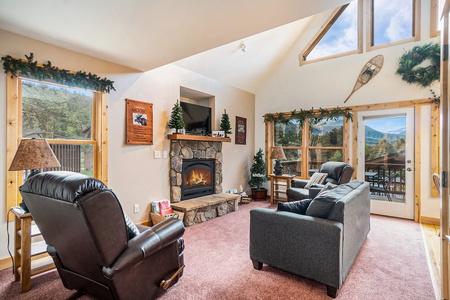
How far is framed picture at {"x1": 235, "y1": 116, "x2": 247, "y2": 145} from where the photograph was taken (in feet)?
18.5

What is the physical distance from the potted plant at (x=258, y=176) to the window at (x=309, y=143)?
48 cm

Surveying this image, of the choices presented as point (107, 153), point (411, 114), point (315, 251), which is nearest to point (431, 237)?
point (411, 114)

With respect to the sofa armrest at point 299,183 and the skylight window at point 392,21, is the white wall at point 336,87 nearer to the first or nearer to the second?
the skylight window at point 392,21

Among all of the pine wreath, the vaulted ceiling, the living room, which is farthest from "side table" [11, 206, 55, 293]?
the pine wreath

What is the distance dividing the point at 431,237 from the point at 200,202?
141 inches

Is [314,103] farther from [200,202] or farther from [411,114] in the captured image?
[200,202]

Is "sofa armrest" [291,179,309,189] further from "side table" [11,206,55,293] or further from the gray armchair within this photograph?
"side table" [11,206,55,293]

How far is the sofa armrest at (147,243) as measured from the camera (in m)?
1.46

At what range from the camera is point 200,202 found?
4.18 metres

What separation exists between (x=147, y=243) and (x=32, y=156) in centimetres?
137

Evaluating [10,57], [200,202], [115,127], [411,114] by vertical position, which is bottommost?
[200,202]

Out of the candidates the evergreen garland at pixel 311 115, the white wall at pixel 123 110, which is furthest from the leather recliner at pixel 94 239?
the evergreen garland at pixel 311 115

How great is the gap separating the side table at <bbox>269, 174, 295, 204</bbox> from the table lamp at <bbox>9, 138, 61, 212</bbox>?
4.25 meters

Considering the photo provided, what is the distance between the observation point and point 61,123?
2939 mm
